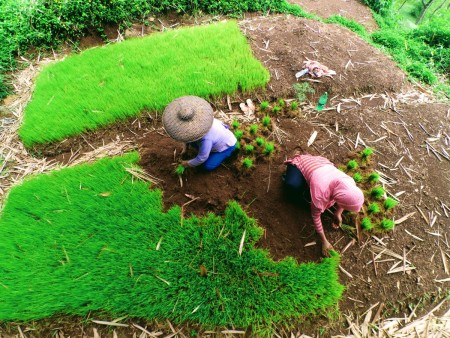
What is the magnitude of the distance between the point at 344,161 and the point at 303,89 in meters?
1.26

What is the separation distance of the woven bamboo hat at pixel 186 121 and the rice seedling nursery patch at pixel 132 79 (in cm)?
130

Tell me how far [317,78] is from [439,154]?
6.23 feet

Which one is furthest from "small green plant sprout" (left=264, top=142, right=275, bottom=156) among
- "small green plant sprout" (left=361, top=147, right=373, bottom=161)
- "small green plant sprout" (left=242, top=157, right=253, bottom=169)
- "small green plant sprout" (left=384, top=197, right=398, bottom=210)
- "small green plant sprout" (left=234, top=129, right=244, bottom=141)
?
"small green plant sprout" (left=384, top=197, right=398, bottom=210)

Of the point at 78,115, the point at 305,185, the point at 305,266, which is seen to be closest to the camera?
the point at 305,266

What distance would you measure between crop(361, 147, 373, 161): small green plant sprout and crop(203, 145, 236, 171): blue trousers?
1603 millimetres

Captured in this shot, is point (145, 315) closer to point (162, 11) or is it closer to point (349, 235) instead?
point (349, 235)

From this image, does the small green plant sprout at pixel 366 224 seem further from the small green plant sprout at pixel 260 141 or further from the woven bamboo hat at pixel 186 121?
the woven bamboo hat at pixel 186 121

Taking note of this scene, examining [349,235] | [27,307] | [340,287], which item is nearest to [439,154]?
[349,235]

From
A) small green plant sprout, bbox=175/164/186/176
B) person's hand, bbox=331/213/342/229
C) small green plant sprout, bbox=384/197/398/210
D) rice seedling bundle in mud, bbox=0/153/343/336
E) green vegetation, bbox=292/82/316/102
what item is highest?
green vegetation, bbox=292/82/316/102

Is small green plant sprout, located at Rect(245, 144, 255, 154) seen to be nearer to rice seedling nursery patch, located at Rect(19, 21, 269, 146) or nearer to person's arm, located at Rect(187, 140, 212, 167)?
person's arm, located at Rect(187, 140, 212, 167)

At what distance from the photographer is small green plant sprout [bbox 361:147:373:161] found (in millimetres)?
3307

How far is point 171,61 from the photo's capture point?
4.08m

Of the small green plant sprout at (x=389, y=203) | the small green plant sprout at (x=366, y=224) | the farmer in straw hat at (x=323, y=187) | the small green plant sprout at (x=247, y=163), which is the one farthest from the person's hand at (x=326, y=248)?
the small green plant sprout at (x=247, y=163)

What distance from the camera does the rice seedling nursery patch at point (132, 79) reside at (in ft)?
11.8
